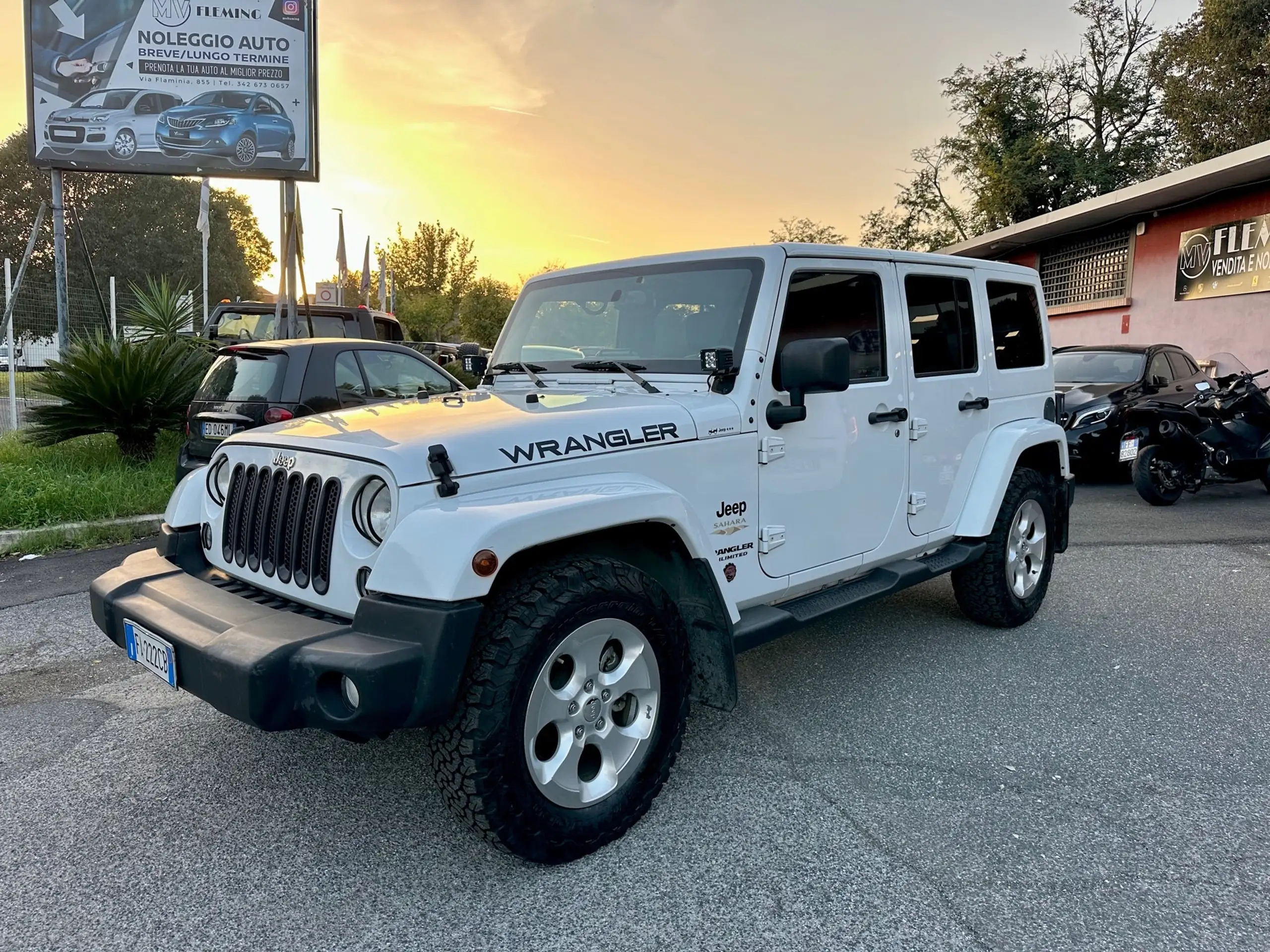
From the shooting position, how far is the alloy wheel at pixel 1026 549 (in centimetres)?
458

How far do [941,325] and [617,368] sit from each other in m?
1.75

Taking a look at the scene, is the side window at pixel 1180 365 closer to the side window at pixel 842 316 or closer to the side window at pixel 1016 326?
the side window at pixel 1016 326

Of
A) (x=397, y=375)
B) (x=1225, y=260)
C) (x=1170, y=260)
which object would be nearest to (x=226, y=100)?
(x=397, y=375)

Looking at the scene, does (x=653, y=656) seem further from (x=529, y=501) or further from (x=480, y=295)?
(x=480, y=295)

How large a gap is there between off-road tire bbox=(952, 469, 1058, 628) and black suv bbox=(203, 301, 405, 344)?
887cm

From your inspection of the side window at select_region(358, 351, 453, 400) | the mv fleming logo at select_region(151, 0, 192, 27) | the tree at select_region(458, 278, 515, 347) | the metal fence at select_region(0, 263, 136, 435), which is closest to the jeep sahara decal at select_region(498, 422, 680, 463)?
the side window at select_region(358, 351, 453, 400)

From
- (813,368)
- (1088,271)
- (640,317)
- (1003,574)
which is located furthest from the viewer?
(1088,271)

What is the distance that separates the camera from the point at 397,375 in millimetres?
7688

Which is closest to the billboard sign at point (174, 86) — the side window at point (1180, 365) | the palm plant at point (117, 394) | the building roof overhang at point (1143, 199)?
the palm plant at point (117, 394)

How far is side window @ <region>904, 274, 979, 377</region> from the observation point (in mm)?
4035

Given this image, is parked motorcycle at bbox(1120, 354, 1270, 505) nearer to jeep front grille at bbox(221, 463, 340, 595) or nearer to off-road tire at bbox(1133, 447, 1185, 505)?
off-road tire at bbox(1133, 447, 1185, 505)

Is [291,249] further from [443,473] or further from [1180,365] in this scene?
[1180,365]

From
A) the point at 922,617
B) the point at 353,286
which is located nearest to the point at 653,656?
the point at 922,617

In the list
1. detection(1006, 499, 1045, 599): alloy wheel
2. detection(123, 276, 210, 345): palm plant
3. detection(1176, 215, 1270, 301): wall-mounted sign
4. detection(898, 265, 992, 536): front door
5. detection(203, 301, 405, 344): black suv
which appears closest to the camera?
detection(898, 265, 992, 536): front door
